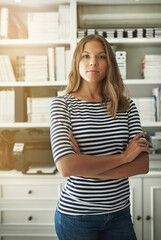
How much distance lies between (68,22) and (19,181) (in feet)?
5.13

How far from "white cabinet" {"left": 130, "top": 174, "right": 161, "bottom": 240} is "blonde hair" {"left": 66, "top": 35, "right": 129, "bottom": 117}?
1021mm

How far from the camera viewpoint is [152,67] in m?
2.07

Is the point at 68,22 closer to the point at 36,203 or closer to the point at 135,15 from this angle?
the point at 135,15

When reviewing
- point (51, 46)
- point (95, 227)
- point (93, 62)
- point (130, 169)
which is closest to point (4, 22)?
point (51, 46)

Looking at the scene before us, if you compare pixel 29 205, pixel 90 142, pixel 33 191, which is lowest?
pixel 29 205

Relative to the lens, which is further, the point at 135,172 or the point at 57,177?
the point at 57,177

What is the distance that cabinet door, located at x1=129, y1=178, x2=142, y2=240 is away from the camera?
190 cm

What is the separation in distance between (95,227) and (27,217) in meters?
1.20

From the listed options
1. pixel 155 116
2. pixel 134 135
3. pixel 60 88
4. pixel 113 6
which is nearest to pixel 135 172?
pixel 134 135

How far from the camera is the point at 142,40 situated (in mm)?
2049

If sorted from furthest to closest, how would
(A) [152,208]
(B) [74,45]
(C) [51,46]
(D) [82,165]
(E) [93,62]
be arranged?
(C) [51,46] → (B) [74,45] → (A) [152,208] → (E) [93,62] → (D) [82,165]

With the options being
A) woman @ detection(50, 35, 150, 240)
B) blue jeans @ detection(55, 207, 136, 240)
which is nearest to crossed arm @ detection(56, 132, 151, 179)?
woman @ detection(50, 35, 150, 240)

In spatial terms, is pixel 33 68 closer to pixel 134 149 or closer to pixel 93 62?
pixel 93 62

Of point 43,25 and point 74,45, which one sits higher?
point 43,25
